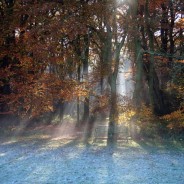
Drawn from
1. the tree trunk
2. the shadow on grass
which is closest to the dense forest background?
the tree trunk

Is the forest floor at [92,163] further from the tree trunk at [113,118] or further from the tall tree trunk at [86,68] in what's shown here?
the tall tree trunk at [86,68]

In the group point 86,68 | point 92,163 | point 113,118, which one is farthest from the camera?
point 86,68

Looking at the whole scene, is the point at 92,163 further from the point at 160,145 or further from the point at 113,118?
the point at 113,118

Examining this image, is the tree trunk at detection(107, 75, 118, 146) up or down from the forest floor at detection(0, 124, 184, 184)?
up

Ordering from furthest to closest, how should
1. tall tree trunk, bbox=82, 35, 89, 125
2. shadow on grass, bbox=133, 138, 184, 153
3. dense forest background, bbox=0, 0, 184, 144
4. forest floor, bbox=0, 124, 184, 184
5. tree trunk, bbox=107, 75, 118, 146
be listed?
tall tree trunk, bbox=82, 35, 89, 125
tree trunk, bbox=107, 75, 118, 146
dense forest background, bbox=0, 0, 184, 144
shadow on grass, bbox=133, 138, 184, 153
forest floor, bbox=0, 124, 184, 184

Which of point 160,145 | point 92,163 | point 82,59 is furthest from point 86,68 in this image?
point 92,163

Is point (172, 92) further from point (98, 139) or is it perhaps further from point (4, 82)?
point (4, 82)

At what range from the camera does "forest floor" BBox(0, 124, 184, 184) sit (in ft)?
23.0

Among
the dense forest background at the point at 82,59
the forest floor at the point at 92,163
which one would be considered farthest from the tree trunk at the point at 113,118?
the forest floor at the point at 92,163

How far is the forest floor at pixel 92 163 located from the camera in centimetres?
700

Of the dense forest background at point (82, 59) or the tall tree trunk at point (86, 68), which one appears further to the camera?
the tall tree trunk at point (86, 68)

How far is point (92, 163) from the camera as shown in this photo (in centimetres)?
885

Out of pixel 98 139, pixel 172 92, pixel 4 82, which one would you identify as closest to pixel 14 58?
pixel 4 82

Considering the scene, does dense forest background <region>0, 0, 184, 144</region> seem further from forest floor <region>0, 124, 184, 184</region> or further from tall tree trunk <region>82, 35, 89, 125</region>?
forest floor <region>0, 124, 184, 184</region>
